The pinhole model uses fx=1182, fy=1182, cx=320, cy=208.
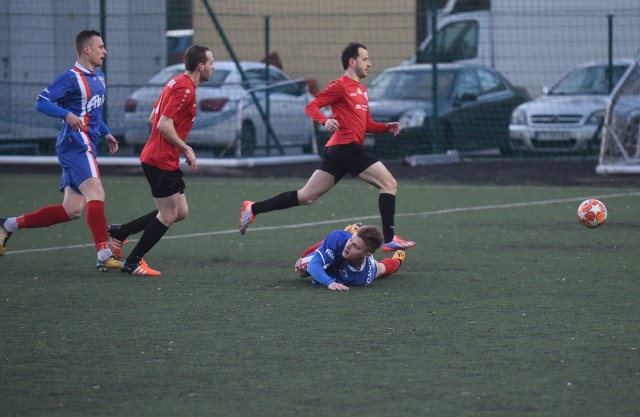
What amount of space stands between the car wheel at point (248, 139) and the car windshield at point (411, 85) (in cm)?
221

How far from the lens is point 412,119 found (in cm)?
2022

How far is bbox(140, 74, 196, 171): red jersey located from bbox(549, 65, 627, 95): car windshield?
12.7 metres

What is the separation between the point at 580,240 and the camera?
10.7 meters

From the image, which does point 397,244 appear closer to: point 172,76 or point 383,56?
point 172,76

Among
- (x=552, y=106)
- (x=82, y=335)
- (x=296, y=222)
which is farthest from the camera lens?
(x=552, y=106)

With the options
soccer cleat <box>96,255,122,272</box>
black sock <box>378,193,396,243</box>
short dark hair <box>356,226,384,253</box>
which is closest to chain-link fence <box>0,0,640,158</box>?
black sock <box>378,193,396,243</box>

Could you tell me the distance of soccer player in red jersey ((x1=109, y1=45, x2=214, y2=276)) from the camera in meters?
8.53

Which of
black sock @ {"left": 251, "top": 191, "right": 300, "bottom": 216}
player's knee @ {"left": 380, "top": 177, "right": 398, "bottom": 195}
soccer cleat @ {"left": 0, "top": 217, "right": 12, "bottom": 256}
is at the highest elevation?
player's knee @ {"left": 380, "top": 177, "right": 398, "bottom": 195}

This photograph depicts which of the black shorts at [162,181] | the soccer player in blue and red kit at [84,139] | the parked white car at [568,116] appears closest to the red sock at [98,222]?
the soccer player in blue and red kit at [84,139]

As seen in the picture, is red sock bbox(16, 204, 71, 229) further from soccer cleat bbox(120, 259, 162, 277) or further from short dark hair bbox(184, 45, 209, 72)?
short dark hair bbox(184, 45, 209, 72)

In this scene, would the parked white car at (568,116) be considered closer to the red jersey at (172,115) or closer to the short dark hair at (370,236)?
the red jersey at (172,115)

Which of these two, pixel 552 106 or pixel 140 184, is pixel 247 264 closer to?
pixel 140 184

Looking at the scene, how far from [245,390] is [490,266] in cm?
421

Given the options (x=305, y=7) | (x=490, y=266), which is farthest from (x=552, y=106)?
(x=490, y=266)
